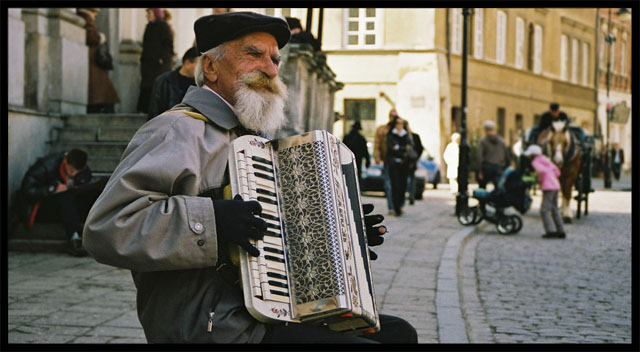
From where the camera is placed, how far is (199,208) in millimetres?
2801

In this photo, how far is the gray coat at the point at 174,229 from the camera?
108 inches

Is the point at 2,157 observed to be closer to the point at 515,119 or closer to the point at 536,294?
the point at 536,294

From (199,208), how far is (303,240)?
29 cm

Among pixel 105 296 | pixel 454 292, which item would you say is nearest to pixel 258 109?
pixel 105 296

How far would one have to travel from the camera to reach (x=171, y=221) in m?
2.77

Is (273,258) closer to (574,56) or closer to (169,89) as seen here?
(169,89)

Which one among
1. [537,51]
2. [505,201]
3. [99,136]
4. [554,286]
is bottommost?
[554,286]

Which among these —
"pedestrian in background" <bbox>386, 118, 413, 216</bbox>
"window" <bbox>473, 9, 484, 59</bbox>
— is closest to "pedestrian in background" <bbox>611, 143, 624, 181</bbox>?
"window" <bbox>473, 9, 484, 59</bbox>

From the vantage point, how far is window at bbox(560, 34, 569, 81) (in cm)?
3269

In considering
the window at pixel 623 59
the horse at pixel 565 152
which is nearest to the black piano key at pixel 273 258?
the horse at pixel 565 152

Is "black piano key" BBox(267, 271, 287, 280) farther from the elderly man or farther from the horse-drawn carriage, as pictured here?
the horse-drawn carriage

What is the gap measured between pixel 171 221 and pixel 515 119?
3170 cm

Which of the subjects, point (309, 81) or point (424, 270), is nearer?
point (424, 270)

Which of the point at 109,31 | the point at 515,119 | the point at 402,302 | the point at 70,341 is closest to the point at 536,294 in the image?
Answer: the point at 402,302
